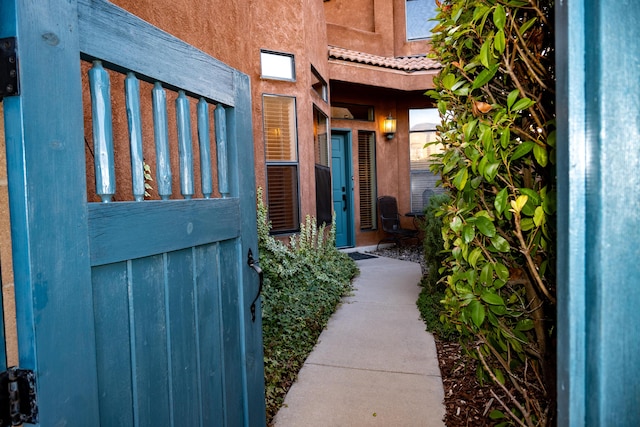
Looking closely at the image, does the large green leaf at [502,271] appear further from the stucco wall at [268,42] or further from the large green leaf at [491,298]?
the stucco wall at [268,42]

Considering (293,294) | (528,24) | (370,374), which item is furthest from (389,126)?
(528,24)

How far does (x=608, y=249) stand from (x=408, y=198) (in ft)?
31.5

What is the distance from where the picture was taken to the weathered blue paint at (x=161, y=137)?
4.53 feet

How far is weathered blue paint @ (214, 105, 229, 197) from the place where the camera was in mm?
1770

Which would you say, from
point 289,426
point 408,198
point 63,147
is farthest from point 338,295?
point 408,198

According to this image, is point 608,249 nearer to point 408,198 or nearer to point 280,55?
point 280,55

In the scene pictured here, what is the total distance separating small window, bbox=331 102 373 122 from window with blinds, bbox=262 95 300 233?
3.19 metres

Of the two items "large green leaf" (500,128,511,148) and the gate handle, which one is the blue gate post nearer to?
"large green leaf" (500,128,511,148)

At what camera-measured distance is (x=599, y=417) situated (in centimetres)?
75

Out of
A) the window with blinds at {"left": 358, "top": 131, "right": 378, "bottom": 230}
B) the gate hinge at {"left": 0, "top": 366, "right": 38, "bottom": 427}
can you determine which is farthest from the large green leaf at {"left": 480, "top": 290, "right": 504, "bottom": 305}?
the window with blinds at {"left": 358, "top": 131, "right": 378, "bottom": 230}

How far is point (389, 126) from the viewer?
381 inches

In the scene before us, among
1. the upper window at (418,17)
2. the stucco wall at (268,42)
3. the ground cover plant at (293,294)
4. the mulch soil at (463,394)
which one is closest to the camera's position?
the mulch soil at (463,394)

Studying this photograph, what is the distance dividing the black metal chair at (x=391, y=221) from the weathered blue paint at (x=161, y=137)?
8.11 metres

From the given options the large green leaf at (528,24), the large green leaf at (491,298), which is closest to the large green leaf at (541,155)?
the large green leaf at (528,24)
